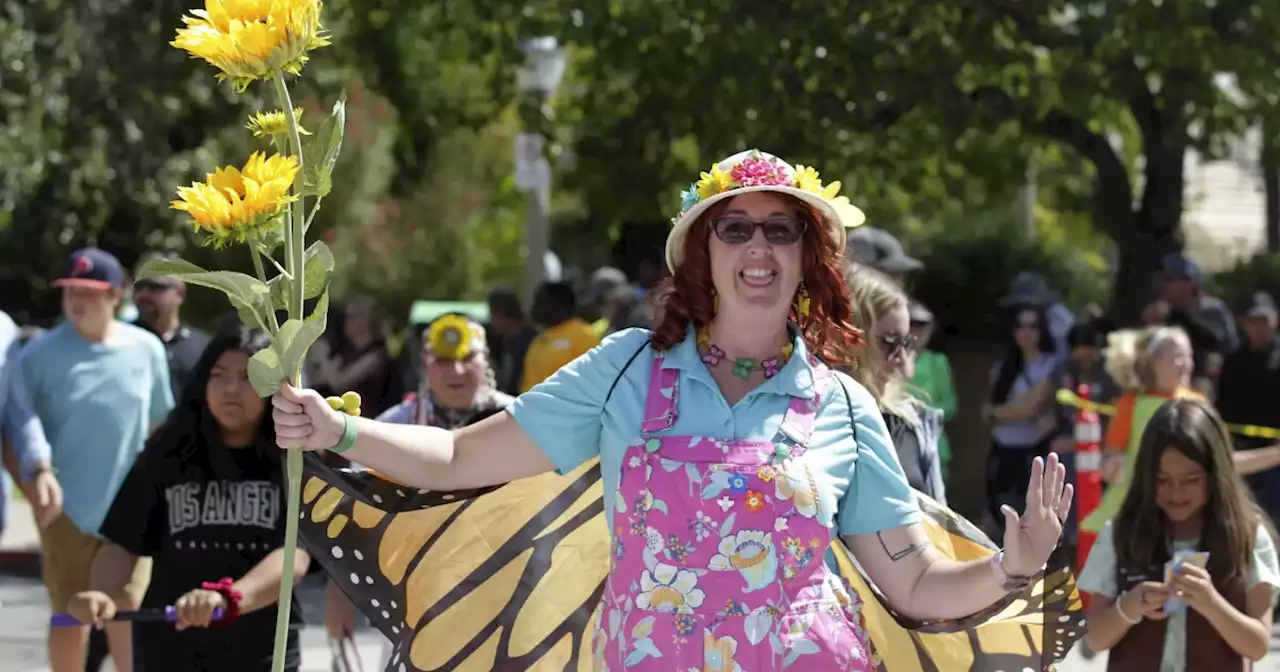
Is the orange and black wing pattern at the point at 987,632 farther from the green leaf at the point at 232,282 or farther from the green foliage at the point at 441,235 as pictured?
the green foliage at the point at 441,235

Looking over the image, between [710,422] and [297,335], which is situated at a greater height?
[297,335]

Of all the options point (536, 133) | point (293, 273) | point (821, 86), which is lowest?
point (293, 273)

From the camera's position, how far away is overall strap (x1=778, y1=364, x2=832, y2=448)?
3.78m

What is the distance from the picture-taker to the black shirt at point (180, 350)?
909cm

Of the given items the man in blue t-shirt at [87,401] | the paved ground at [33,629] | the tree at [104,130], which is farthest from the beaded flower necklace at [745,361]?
the tree at [104,130]

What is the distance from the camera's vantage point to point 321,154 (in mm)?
3592

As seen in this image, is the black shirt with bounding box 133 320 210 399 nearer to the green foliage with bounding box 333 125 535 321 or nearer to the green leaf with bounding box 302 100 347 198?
the green leaf with bounding box 302 100 347 198

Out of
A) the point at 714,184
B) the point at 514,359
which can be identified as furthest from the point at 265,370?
the point at 514,359

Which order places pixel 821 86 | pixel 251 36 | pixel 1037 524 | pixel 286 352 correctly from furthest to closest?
pixel 821 86, pixel 1037 524, pixel 286 352, pixel 251 36

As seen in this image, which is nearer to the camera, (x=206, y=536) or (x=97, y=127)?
(x=206, y=536)

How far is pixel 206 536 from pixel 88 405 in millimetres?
2890

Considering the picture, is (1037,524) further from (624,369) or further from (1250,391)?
(1250,391)

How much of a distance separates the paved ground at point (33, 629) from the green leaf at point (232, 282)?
602cm

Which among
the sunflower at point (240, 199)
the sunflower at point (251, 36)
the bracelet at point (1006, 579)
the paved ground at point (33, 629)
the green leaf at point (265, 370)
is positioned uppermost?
the sunflower at point (251, 36)
